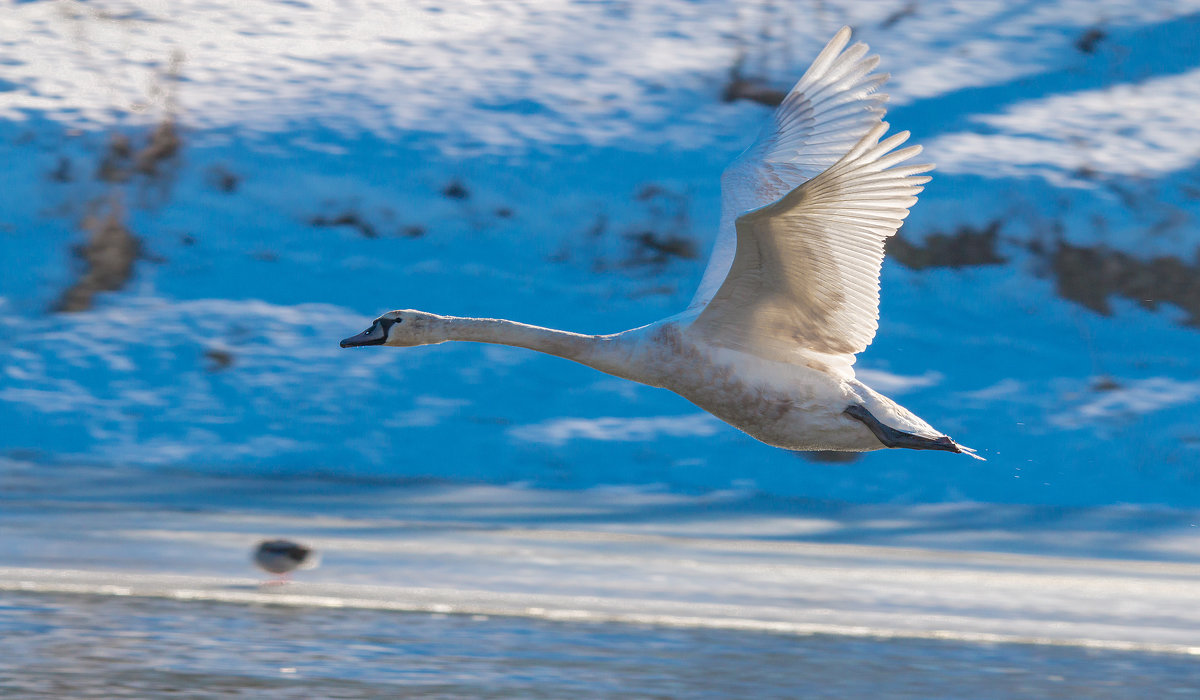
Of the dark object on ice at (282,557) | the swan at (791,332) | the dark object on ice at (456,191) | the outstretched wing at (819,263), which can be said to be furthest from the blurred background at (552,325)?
the outstretched wing at (819,263)

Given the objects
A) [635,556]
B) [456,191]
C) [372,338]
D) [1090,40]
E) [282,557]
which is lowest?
[372,338]

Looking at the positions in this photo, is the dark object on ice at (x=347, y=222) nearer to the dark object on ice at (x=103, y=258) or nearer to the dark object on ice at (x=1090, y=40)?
the dark object on ice at (x=103, y=258)

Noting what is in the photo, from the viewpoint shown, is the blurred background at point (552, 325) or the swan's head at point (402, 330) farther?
the blurred background at point (552, 325)

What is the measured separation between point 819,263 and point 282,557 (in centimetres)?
652

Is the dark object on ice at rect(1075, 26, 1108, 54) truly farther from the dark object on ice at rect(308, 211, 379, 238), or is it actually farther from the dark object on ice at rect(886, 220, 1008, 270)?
the dark object on ice at rect(308, 211, 379, 238)

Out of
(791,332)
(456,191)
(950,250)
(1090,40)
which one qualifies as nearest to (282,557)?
(791,332)

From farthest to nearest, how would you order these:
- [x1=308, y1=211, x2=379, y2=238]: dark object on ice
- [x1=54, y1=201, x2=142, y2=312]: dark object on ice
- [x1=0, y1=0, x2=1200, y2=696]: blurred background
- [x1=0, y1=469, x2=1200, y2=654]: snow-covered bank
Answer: [x1=308, y1=211, x2=379, y2=238]: dark object on ice
[x1=54, y1=201, x2=142, y2=312]: dark object on ice
[x1=0, y1=0, x2=1200, y2=696]: blurred background
[x1=0, y1=469, x2=1200, y2=654]: snow-covered bank

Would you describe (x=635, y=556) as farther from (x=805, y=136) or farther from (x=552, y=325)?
(x=805, y=136)

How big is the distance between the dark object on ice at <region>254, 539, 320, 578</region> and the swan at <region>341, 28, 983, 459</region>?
5.27 metres

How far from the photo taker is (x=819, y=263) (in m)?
6.34


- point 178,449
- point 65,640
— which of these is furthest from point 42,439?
point 65,640

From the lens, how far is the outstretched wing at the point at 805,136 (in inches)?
287

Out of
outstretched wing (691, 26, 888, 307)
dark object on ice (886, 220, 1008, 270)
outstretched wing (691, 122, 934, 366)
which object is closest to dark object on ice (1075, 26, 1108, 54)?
dark object on ice (886, 220, 1008, 270)

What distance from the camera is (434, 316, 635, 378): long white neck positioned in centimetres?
645
